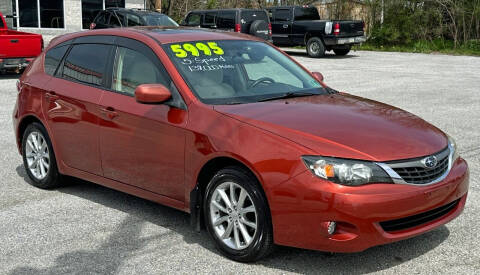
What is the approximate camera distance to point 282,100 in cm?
535

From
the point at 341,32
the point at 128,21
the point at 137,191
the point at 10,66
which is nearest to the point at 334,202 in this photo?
the point at 137,191

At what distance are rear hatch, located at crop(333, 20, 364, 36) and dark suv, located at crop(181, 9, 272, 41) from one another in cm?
265

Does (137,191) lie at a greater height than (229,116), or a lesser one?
lesser

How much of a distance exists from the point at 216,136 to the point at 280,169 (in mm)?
653

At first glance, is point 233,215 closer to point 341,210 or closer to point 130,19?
point 341,210

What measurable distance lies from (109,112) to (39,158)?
4.68ft

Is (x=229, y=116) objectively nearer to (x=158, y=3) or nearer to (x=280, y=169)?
(x=280, y=169)

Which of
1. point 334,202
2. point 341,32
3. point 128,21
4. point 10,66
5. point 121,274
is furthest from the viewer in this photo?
point 341,32

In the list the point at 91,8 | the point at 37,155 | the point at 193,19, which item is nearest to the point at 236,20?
the point at 193,19

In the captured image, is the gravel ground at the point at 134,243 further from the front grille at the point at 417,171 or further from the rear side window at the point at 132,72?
the rear side window at the point at 132,72

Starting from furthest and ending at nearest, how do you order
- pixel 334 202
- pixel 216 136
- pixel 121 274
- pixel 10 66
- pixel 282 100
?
pixel 10 66
pixel 282 100
pixel 216 136
pixel 121 274
pixel 334 202

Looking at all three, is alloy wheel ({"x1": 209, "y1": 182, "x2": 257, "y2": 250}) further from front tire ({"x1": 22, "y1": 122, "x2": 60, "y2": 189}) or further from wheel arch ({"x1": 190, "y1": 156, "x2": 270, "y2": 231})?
front tire ({"x1": 22, "y1": 122, "x2": 60, "y2": 189})

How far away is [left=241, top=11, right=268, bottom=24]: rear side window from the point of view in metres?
24.5

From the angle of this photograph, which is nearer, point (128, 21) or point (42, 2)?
point (128, 21)
